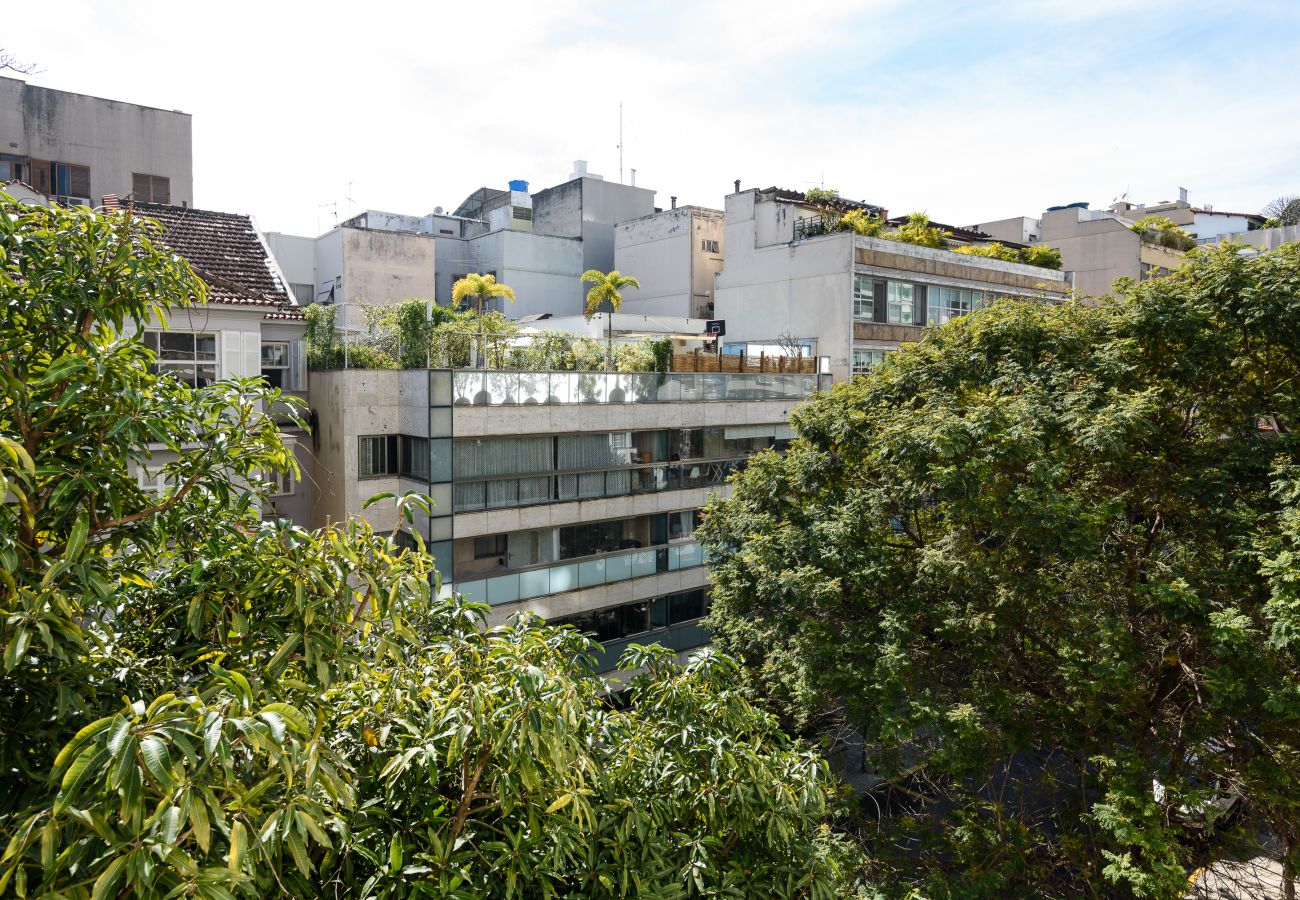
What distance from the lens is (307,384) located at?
21.0 meters

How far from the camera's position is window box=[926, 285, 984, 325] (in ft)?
105

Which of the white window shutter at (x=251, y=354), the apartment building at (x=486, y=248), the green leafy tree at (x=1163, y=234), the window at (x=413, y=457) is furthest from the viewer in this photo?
the green leafy tree at (x=1163, y=234)

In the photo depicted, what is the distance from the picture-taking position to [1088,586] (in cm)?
1244

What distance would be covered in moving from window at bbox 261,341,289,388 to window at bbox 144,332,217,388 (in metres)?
4.31

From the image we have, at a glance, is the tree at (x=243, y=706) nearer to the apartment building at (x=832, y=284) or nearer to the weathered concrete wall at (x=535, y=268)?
the apartment building at (x=832, y=284)

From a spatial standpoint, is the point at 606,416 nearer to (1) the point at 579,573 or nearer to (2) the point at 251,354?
(1) the point at 579,573

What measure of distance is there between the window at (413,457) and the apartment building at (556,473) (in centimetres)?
4

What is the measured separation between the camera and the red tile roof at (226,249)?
1870 cm

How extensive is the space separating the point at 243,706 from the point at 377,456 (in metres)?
16.6

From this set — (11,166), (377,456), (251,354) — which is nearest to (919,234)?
(377,456)

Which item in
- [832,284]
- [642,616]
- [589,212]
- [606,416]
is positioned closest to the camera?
[606,416]

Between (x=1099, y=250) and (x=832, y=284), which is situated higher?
(x=1099, y=250)

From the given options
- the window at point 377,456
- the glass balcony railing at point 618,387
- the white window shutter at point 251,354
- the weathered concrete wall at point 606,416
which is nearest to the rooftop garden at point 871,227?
the glass balcony railing at point 618,387

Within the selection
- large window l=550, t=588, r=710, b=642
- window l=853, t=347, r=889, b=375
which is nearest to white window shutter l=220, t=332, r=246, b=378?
large window l=550, t=588, r=710, b=642
